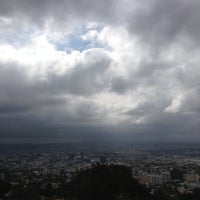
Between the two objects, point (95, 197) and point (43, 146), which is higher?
point (43, 146)

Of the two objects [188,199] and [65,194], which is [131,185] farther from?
[188,199]

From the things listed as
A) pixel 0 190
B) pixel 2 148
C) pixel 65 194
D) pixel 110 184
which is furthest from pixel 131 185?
pixel 2 148

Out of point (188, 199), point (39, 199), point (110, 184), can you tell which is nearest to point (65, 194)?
point (39, 199)

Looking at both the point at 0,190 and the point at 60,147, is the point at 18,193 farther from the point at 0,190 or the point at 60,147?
the point at 60,147

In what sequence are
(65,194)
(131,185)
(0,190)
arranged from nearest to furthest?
(131,185) → (65,194) → (0,190)

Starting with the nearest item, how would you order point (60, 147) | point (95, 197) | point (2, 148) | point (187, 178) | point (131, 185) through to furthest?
point (95, 197), point (131, 185), point (187, 178), point (2, 148), point (60, 147)

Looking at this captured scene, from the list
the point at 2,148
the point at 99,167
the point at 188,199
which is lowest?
the point at 188,199

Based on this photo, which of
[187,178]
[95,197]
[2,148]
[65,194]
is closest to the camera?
[95,197]

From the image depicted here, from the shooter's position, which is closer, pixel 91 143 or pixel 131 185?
pixel 131 185

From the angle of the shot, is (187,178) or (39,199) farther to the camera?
(187,178)
